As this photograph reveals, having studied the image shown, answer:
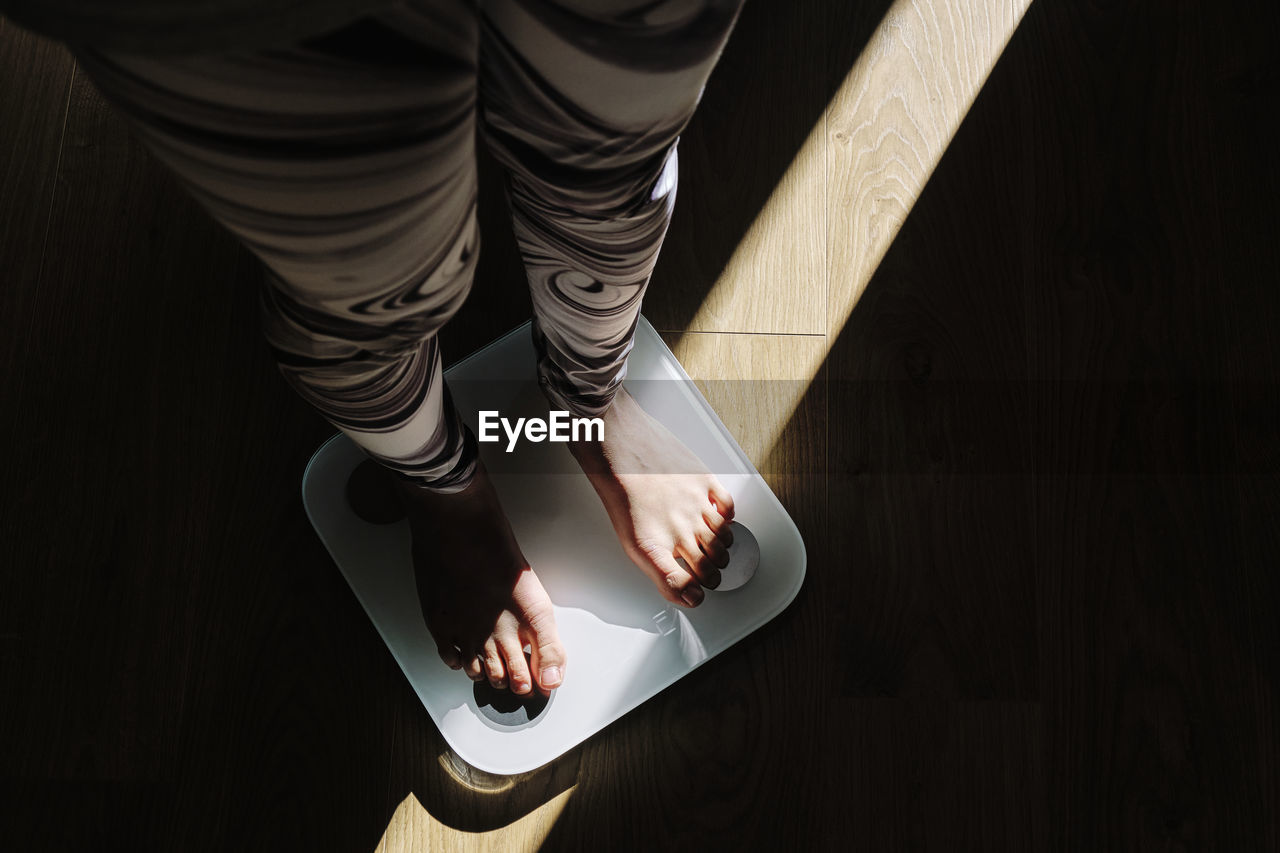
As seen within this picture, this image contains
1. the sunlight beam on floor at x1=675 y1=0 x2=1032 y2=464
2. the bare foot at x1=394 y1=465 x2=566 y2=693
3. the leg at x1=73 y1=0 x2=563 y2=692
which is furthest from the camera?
the sunlight beam on floor at x1=675 y1=0 x2=1032 y2=464

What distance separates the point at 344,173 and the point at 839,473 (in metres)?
0.55

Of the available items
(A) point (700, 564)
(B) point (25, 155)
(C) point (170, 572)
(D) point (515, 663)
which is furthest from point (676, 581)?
(B) point (25, 155)

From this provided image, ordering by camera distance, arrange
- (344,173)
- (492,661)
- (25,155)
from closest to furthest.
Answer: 1. (344,173)
2. (492,661)
3. (25,155)

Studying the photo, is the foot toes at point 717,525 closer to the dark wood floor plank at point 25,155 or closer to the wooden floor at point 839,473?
the wooden floor at point 839,473

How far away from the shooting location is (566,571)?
69 centimetres

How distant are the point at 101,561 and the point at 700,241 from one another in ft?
1.78

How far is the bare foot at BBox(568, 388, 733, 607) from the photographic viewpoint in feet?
2.21

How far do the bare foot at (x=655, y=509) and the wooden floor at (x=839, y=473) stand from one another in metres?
0.07

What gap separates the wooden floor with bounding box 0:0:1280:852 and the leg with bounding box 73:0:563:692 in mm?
359

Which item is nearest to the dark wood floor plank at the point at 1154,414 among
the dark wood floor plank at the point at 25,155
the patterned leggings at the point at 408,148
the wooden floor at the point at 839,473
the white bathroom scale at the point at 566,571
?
the wooden floor at the point at 839,473

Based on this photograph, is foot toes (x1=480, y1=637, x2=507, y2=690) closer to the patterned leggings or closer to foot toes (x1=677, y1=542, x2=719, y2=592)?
foot toes (x1=677, y1=542, x2=719, y2=592)

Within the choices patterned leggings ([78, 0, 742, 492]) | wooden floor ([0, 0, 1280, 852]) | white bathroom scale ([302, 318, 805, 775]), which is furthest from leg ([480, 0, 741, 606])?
wooden floor ([0, 0, 1280, 852])

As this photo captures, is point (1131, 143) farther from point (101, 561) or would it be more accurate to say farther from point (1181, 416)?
point (101, 561)

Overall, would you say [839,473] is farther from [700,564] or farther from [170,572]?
[170,572]
